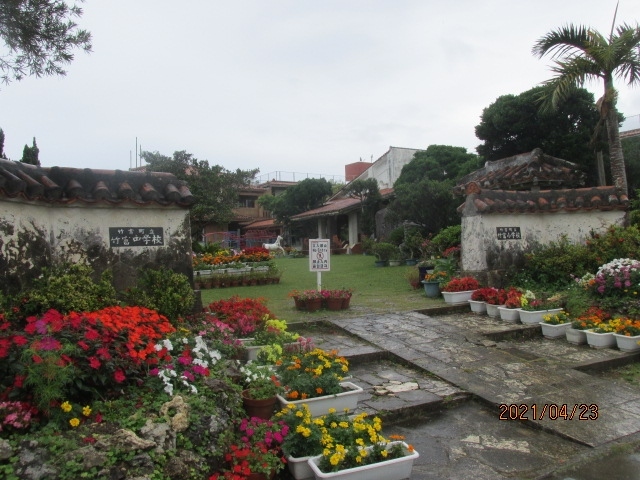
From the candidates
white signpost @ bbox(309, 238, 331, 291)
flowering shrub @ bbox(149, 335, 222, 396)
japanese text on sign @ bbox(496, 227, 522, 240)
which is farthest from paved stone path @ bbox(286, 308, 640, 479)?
japanese text on sign @ bbox(496, 227, 522, 240)

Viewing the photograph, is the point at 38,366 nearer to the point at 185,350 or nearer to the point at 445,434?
the point at 185,350

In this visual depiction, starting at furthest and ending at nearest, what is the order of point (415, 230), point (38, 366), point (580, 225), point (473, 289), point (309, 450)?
1. point (415, 230)
2. point (580, 225)
3. point (473, 289)
4. point (309, 450)
5. point (38, 366)

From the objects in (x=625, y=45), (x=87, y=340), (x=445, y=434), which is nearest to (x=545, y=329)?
(x=445, y=434)

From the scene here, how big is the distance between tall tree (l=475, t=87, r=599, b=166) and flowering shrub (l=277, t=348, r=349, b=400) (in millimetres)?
12787

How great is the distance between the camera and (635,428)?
13.3 feet

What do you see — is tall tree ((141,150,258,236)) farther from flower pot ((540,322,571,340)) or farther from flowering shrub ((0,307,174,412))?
flowering shrub ((0,307,174,412))

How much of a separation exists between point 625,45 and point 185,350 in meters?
10.7

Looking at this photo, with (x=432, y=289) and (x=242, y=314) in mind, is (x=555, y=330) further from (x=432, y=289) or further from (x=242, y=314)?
(x=242, y=314)

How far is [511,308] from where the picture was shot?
7621 millimetres

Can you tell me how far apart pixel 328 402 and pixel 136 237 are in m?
3.31

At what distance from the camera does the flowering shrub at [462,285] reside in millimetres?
8672

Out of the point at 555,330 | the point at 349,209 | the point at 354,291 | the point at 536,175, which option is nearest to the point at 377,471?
the point at 555,330

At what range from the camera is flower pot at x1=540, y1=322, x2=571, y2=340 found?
22.1 ft

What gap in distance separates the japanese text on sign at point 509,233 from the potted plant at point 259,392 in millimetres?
6365
